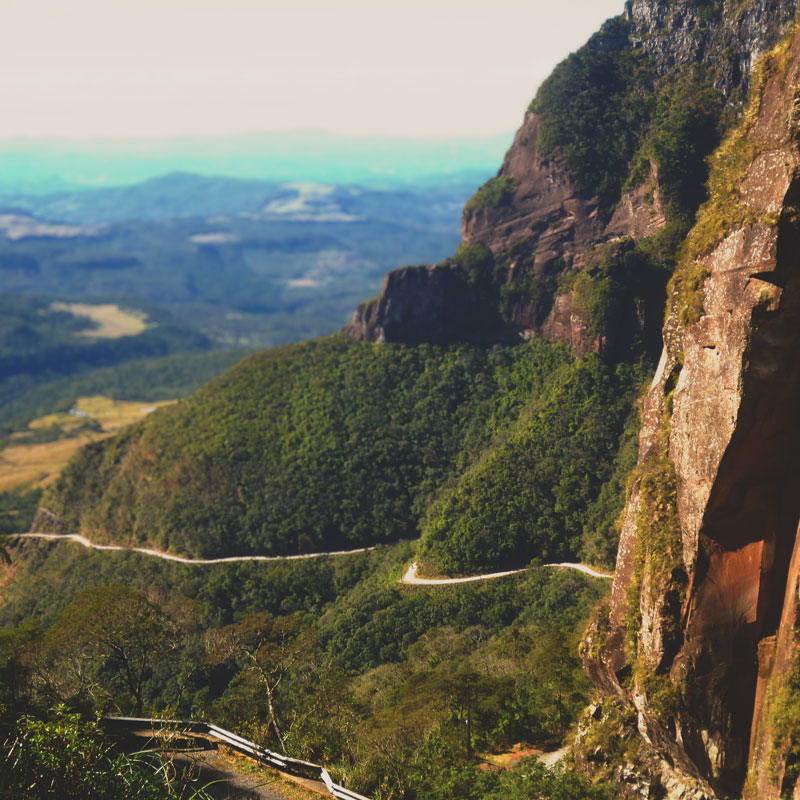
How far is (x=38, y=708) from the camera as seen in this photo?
3100 cm

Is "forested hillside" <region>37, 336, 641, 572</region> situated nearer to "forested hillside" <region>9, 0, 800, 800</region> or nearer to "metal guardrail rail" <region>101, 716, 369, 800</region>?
"forested hillside" <region>9, 0, 800, 800</region>

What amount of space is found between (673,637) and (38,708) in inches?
922

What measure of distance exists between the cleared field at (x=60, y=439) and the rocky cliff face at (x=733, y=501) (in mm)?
106237

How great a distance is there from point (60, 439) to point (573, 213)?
114 m

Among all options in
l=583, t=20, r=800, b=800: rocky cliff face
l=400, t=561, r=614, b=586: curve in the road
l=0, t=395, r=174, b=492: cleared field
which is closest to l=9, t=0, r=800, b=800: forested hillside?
l=583, t=20, r=800, b=800: rocky cliff face

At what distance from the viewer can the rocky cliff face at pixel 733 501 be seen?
20703mm

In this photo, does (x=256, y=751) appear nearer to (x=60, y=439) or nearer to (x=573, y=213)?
(x=573, y=213)

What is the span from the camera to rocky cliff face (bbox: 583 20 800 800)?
2070cm

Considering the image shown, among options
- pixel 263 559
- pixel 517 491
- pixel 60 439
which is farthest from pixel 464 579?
pixel 60 439

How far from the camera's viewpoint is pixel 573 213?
83000 millimetres

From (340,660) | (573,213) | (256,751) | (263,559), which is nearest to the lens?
(256,751)

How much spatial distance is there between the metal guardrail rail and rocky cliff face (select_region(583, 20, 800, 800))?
9939 millimetres

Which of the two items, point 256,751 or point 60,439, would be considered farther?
point 60,439

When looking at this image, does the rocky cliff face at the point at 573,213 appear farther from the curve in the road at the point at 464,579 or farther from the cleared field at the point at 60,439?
the cleared field at the point at 60,439
